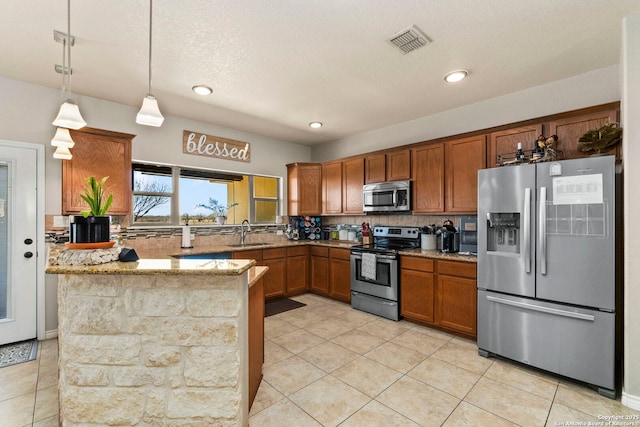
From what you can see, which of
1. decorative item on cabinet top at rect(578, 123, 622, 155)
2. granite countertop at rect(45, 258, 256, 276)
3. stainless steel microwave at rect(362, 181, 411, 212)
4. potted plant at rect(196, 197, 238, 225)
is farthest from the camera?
potted plant at rect(196, 197, 238, 225)

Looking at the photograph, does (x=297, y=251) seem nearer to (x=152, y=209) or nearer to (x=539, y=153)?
(x=152, y=209)

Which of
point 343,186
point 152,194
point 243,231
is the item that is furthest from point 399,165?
point 152,194

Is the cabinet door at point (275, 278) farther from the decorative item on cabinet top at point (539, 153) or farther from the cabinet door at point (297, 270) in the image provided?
the decorative item on cabinet top at point (539, 153)

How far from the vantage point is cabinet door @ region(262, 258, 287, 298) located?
4391 mm

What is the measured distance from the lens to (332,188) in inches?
199

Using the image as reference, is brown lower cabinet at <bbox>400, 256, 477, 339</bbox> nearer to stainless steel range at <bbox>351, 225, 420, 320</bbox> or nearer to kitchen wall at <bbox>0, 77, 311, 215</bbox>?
stainless steel range at <bbox>351, 225, 420, 320</bbox>

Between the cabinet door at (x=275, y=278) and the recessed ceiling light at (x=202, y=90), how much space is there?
7.71ft

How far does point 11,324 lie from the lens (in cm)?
300

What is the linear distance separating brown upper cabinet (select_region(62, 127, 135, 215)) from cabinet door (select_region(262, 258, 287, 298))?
1988 mm

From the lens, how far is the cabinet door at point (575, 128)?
2.56 m

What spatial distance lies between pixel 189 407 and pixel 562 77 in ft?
13.7

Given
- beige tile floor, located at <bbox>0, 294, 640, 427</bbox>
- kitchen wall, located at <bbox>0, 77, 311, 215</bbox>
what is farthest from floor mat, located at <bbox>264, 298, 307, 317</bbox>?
kitchen wall, located at <bbox>0, 77, 311, 215</bbox>

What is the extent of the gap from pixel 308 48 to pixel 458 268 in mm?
2603

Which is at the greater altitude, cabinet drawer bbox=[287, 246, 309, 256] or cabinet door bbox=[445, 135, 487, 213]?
cabinet door bbox=[445, 135, 487, 213]
